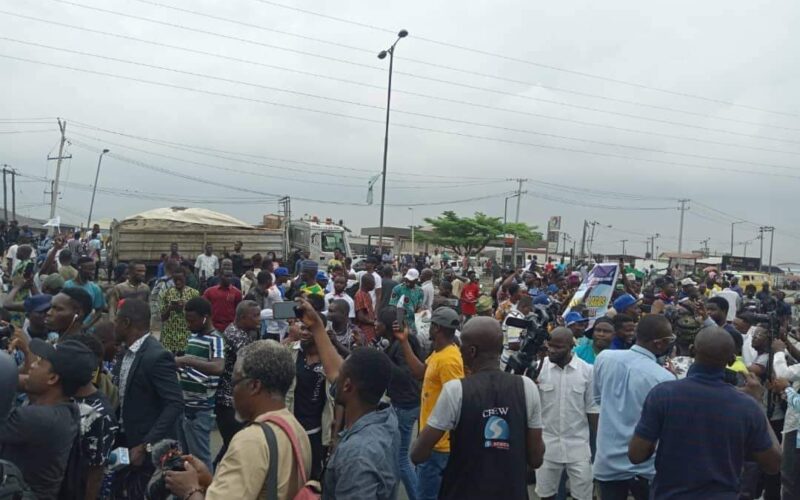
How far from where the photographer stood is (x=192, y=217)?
2247 cm

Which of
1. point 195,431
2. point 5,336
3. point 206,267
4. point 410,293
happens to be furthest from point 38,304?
point 206,267

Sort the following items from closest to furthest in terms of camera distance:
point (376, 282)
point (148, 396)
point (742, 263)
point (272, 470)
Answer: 1. point (272, 470)
2. point (148, 396)
3. point (376, 282)
4. point (742, 263)

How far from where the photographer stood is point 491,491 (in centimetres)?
336

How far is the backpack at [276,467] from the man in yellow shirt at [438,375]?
6.89 ft

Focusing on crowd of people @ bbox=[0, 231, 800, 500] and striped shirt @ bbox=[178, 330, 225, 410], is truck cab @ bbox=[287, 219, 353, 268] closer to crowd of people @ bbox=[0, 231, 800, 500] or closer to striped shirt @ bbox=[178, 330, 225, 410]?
crowd of people @ bbox=[0, 231, 800, 500]

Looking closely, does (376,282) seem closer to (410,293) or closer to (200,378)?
(410,293)

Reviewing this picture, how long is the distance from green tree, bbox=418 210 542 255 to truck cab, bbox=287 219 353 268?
27.9 metres

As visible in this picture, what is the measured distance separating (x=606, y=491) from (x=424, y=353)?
1.94m

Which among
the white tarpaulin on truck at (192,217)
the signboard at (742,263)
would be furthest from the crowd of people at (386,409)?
the signboard at (742,263)

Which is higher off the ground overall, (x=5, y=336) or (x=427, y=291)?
(x=5, y=336)

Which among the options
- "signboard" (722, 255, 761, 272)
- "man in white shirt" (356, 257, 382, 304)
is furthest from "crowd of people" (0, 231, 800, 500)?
"signboard" (722, 255, 761, 272)

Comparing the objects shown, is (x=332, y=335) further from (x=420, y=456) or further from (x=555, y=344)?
(x=420, y=456)

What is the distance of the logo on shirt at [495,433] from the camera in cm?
338

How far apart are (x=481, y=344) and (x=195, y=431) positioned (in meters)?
2.85
